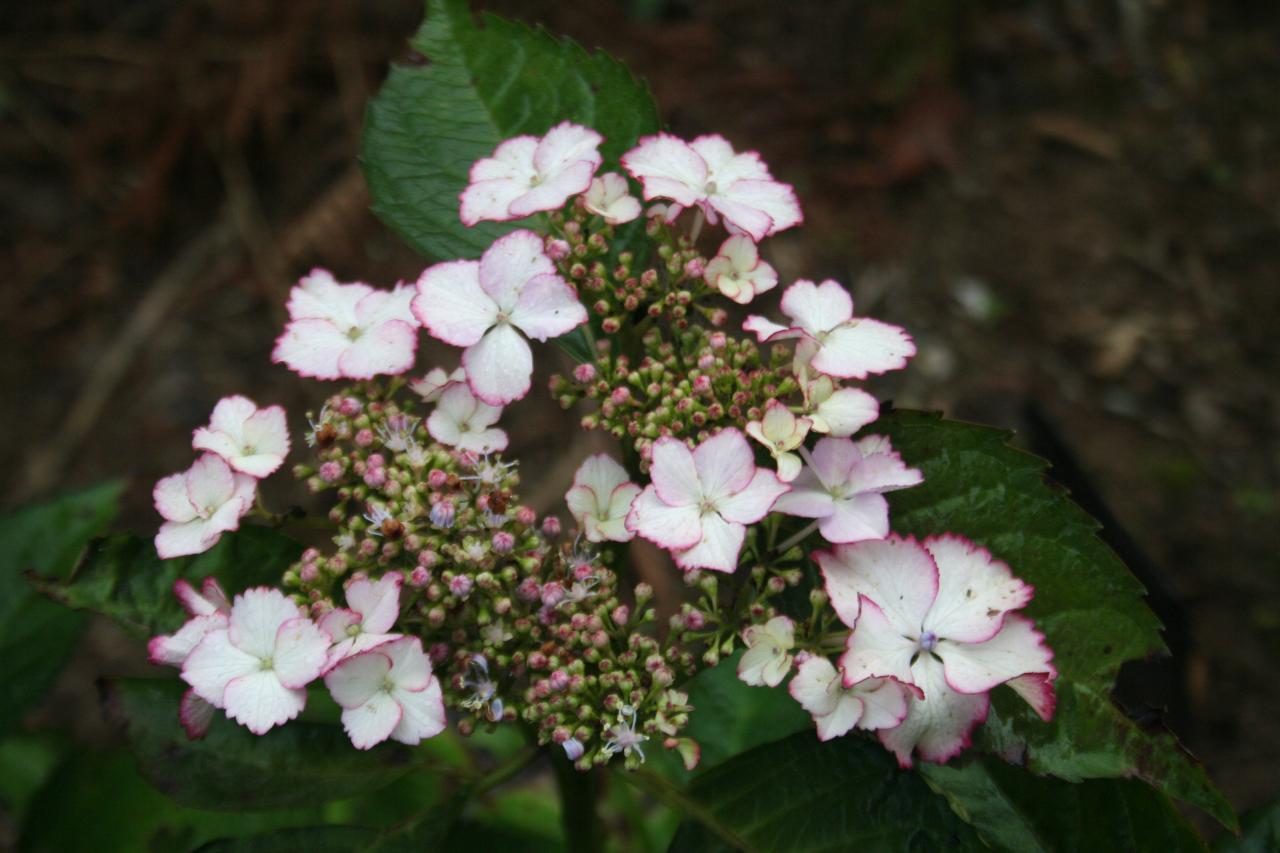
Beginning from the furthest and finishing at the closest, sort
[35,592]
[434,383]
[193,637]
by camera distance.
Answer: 1. [35,592]
2. [434,383]
3. [193,637]

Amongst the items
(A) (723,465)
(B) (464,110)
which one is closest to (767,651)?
(A) (723,465)

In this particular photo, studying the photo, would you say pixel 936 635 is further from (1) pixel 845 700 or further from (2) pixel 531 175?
(2) pixel 531 175

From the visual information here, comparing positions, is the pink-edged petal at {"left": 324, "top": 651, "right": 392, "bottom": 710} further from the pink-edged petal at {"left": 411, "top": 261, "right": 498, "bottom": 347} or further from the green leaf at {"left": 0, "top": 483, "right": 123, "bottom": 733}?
the green leaf at {"left": 0, "top": 483, "right": 123, "bottom": 733}

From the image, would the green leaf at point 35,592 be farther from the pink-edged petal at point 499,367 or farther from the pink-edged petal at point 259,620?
the pink-edged petal at point 499,367

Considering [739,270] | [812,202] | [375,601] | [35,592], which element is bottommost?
[812,202]

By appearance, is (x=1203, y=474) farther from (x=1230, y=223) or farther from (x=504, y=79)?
(x=504, y=79)

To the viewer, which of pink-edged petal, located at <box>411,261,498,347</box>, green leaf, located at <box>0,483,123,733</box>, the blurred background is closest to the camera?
pink-edged petal, located at <box>411,261,498,347</box>

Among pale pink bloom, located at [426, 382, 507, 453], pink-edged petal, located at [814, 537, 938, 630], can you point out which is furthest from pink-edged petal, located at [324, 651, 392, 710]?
pink-edged petal, located at [814, 537, 938, 630]
